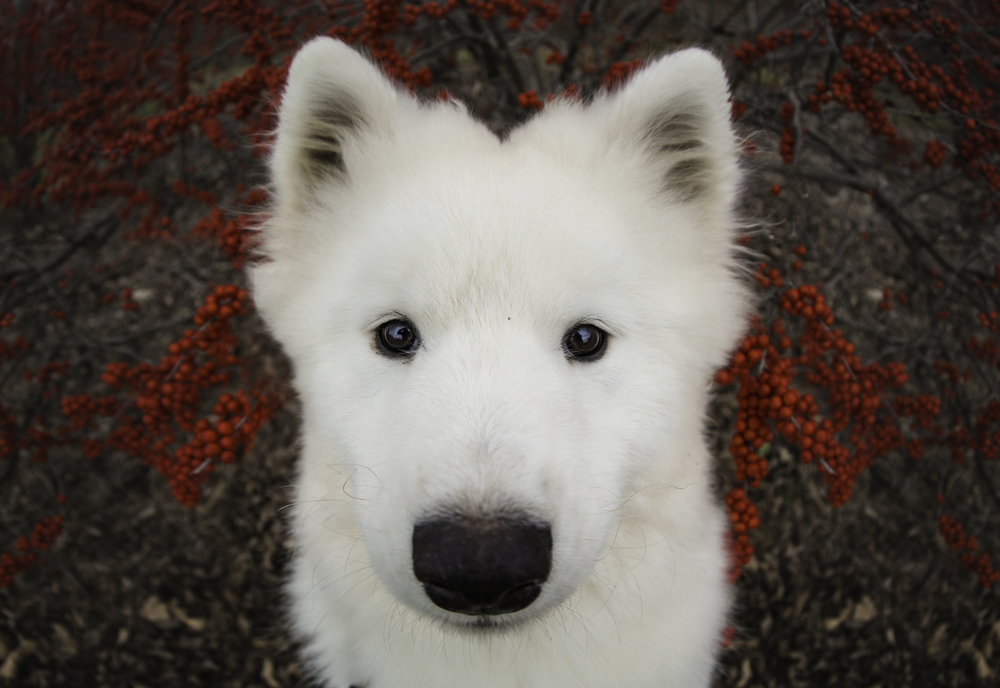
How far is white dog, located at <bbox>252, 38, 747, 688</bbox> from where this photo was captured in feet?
4.49

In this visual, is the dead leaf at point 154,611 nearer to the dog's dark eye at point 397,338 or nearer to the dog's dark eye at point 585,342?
the dog's dark eye at point 397,338

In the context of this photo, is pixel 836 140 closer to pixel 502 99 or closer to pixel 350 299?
pixel 502 99

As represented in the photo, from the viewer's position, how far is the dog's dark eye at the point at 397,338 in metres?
1.69

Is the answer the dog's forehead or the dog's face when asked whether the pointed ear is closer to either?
the dog's face

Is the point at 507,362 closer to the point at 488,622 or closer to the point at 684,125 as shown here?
the point at 488,622

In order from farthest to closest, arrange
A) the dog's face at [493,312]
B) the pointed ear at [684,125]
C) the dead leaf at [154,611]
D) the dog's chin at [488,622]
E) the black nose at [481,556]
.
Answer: the dead leaf at [154,611]
the pointed ear at [684,125]
the dog's chin at [488,622]
the dog's face at [493,312]
the black nose at [481,556]

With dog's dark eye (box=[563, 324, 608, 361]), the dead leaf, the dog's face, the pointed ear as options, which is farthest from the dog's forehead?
the dead leaf

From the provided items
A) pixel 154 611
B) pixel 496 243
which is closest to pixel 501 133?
pixel 496 243

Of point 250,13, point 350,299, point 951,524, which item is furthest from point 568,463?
point 951,524

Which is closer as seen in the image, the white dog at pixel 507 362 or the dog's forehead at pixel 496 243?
the white dog at pixel 507 362

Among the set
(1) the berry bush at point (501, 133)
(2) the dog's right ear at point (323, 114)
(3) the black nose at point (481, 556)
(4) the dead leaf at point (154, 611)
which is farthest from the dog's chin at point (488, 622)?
(4) the dead leaf at point (154, 611)

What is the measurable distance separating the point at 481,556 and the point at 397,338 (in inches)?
28.2

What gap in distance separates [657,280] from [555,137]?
60 cm

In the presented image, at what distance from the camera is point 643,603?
6.38ft
